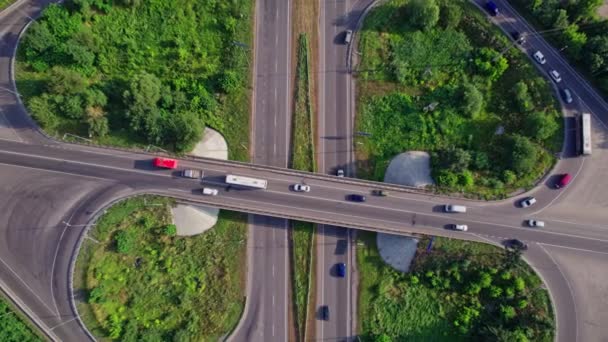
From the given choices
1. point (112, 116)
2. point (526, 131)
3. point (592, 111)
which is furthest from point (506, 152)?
point (112, 116)

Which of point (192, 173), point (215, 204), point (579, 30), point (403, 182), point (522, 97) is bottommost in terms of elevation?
point (215, 204)

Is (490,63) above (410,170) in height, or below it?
above

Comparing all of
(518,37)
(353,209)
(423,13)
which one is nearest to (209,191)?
(353,209)

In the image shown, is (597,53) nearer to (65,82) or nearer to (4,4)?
(65,82)

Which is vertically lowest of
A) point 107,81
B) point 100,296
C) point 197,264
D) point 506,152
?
point 100,296

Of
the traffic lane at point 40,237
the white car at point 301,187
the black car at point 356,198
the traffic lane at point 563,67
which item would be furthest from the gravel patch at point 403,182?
the traffic lane at point 40,237

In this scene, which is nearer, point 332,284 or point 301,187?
point 301,187

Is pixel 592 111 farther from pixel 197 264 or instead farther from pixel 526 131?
pixel 197 264
